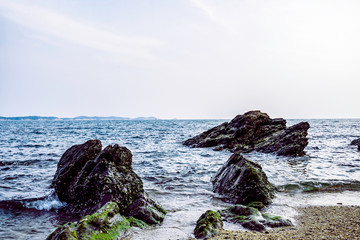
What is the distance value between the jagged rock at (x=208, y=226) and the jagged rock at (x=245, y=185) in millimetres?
2892

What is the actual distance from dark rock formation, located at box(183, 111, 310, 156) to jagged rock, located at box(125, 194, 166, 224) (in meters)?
16.8

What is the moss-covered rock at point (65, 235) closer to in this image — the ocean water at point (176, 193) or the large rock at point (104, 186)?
the ocean water at point (176, 193)

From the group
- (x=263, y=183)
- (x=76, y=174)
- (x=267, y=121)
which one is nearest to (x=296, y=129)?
(x=267, y=121)

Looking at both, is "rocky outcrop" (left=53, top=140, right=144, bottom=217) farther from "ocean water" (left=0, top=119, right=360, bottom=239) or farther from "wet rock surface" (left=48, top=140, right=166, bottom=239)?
"ocean water" (left=0, top=119, right=360, bottom=239)

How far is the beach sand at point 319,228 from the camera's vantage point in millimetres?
5395

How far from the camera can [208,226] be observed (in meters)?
5.98

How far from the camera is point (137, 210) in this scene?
23.5 ft

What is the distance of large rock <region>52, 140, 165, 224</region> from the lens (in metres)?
7.34

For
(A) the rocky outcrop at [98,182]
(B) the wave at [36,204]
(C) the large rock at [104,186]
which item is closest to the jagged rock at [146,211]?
(C) the large rock at [104,186]

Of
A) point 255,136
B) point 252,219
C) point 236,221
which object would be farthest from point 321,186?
point 255,136

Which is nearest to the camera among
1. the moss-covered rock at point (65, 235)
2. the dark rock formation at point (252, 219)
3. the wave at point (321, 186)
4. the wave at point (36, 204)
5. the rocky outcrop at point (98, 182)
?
the moss-covered rock at point (65, 235)

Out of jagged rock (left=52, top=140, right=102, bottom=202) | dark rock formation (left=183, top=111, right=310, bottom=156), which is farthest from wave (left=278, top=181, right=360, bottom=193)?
dark rock formation (left=183, top=111, right=310, bottom=156)

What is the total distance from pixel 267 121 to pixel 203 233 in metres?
25.7

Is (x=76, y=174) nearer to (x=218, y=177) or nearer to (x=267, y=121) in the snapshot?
(x=218, y=177)
